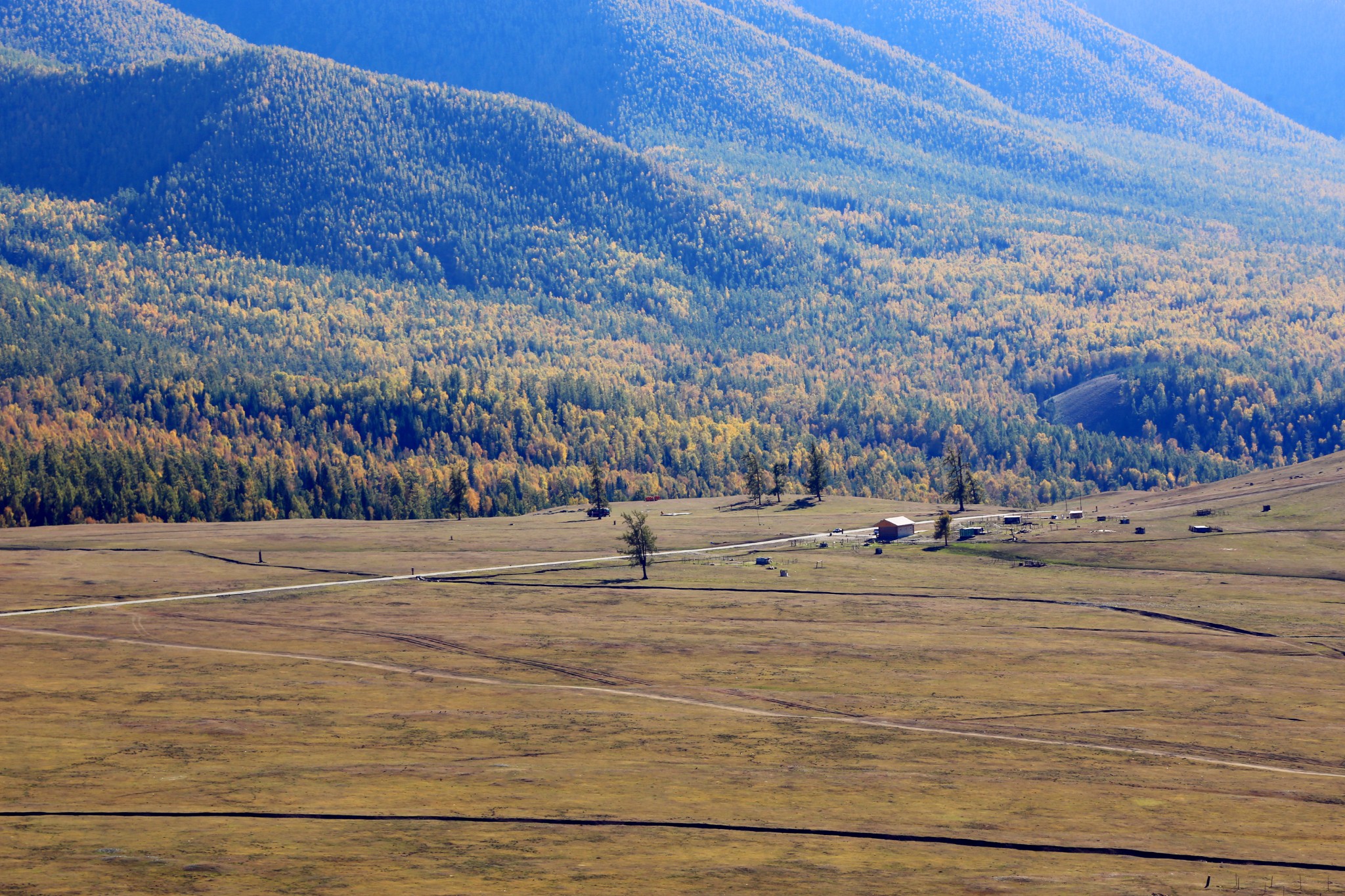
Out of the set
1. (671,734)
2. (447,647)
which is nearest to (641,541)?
(447,647)

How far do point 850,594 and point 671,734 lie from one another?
66.8 metres

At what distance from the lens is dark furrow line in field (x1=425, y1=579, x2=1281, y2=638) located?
141750mm

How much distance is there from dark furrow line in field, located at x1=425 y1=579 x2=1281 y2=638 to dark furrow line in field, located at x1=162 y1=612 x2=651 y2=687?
3168cm

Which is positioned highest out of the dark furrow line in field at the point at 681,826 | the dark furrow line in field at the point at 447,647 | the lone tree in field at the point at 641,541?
the lone tree in field at the point at 641,541

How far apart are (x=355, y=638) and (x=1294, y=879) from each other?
268 ft

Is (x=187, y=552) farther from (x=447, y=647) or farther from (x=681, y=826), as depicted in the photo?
(x=681, y=826)

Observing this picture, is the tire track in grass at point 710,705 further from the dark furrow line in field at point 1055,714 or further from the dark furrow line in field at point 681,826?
the dark furrow line in field at point 681,826

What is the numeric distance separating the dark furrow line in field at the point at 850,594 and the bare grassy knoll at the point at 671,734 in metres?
0.60

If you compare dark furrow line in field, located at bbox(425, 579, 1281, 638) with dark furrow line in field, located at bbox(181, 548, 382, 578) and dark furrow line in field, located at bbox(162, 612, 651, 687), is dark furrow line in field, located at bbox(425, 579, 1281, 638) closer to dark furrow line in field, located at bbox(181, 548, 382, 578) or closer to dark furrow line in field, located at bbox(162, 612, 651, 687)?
dark furrow line in field, located at bbox(181, 548, 382, 578)

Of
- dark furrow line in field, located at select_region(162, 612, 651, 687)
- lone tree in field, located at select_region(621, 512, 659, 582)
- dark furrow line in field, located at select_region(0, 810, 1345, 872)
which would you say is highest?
lone tree in field, located at select_region(621, 512, 659, 582)

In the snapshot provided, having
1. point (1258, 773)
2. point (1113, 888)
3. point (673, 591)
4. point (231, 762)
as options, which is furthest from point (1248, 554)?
point (231, 762)

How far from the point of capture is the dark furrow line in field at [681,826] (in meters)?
70.2

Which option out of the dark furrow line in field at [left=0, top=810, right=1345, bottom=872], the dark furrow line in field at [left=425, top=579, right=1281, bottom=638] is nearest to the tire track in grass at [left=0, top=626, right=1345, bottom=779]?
the dark furrow line in field at [left=0, top=810, right=1345, bottom=872]

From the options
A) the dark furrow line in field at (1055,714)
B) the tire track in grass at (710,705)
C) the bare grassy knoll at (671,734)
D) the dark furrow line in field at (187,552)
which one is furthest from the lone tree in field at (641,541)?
the dark furrow line in field at (1055,714)
